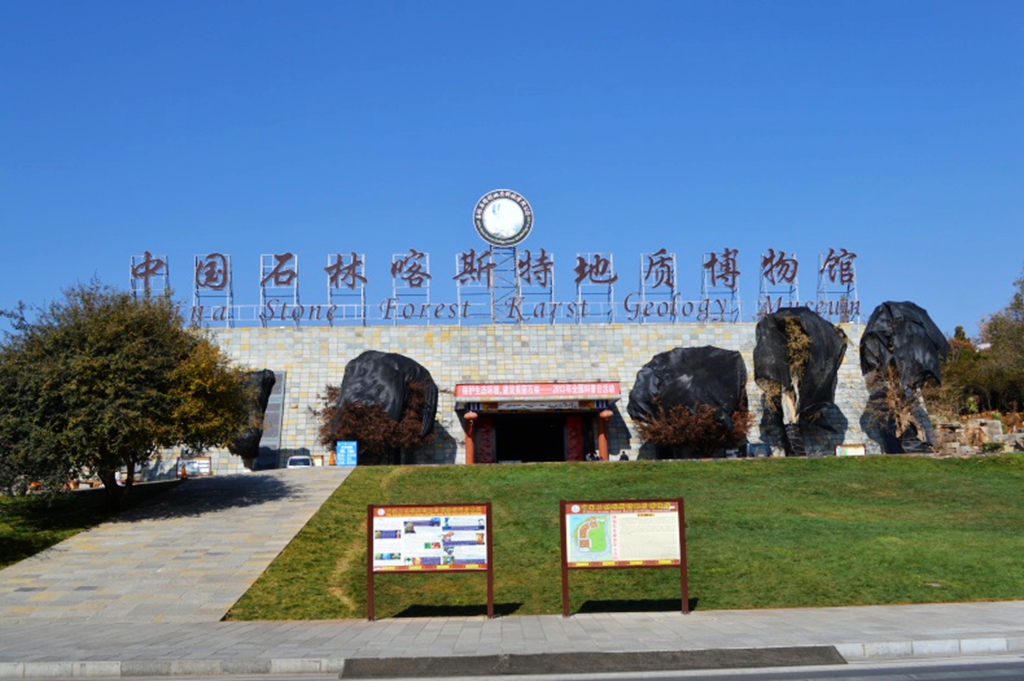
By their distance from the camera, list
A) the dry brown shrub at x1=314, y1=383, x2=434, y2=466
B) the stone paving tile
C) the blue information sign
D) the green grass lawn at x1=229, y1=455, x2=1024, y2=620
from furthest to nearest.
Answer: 1. the dry brown shrub at x1=314, y1=383, x2=434, y2=466
2. the blue information sign
3. the stone paving tile
4. the green grass lawn at x1=229, y1=455, x2=1024, y2=620

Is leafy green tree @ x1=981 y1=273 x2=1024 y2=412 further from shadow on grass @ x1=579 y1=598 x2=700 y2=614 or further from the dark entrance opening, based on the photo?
shadow on grass @ x1=579 y1=598 x2=700 y2=614

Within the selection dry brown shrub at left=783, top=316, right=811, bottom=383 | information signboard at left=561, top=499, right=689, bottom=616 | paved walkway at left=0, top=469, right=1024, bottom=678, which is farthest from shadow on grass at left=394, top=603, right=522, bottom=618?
dry brown shrub at left=783, top=316, right=811, bottom=383

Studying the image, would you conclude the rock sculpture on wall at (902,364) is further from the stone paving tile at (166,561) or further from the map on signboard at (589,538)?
the map on signboard at (589,538)

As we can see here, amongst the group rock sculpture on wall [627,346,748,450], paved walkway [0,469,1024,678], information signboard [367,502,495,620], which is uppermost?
rock sculpture on wall [627,346,748,450]

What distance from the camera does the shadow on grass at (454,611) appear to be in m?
15.2

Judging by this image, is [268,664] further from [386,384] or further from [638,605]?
[386,384]

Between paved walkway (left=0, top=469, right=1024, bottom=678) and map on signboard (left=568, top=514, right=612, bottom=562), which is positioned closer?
paved walkway (left=0, top=469, right=1024, bottom=678)

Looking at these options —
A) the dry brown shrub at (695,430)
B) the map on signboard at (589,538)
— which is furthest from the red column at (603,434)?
the map on signboard at (589,538)

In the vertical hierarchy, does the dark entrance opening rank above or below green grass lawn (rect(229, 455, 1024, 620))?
above

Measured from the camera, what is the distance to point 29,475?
2353 cm

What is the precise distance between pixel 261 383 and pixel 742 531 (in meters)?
28.1

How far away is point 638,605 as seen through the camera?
15.6m

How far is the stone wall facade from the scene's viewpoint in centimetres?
4956

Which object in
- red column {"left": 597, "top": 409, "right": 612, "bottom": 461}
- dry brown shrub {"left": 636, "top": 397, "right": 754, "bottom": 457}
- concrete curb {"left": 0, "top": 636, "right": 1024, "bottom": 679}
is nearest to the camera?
concrete curb {"left": 0, "top": 636, "right": 1024, "bottom": 679}
